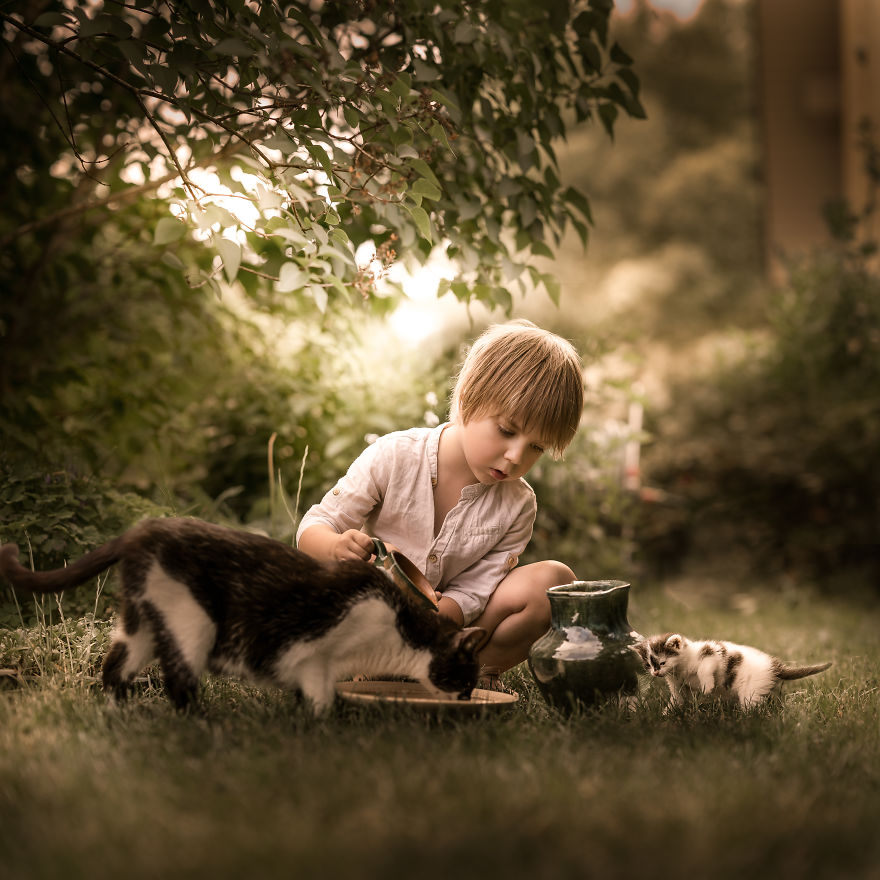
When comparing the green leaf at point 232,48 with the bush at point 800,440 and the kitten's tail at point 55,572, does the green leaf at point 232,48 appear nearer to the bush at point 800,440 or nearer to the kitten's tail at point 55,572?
the kitten's tail at point 55,572

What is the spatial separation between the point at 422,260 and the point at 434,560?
109cm

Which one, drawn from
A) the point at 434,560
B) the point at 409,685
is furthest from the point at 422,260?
the point at 409,685

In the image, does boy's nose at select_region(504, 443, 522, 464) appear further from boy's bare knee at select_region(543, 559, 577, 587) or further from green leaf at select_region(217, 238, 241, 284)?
green leaf at select_region(217, 238, 241, 284)

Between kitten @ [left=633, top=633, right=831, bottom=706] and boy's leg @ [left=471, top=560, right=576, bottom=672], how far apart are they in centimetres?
37

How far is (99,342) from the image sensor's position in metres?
4.57

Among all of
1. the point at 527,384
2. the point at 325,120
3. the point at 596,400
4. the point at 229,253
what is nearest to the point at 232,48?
the point at 229,253

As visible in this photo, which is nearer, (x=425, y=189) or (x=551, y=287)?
(x=425, y=189)

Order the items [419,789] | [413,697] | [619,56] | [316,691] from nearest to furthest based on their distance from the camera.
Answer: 1. [419,789]
2. [316,691]
3. [413,697]
4. [619,56]

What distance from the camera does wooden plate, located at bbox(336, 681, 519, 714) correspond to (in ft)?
7.57

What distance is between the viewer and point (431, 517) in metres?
3.03

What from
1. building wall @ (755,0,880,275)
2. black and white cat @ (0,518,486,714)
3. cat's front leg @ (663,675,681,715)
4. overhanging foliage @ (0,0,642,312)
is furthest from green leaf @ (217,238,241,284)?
building wall @ (755,0,880,275)

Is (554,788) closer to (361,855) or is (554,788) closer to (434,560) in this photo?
(361,855)

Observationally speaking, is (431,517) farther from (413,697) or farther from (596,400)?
(596,400)

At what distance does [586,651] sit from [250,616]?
0.93 meters
